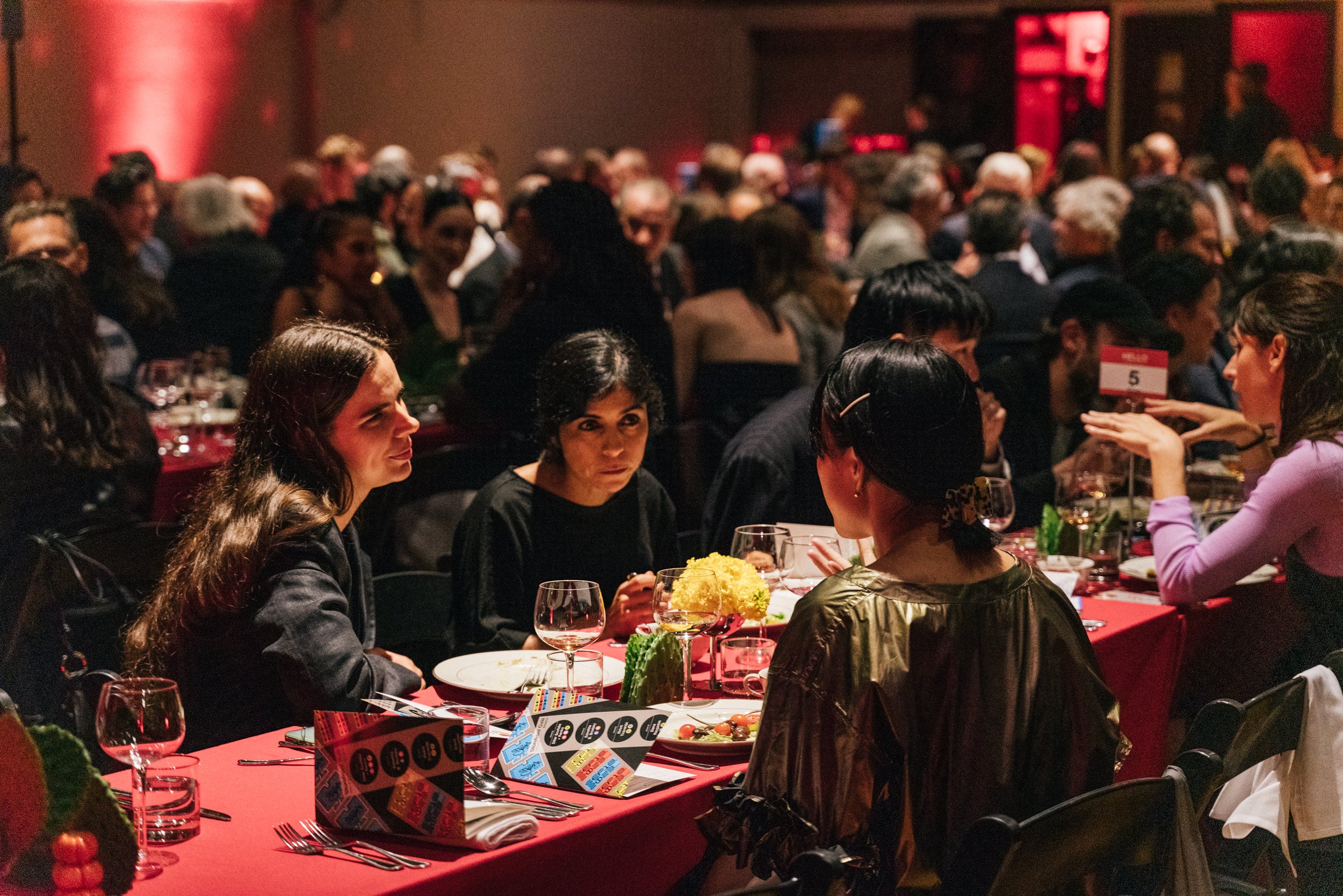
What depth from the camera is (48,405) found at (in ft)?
13.3

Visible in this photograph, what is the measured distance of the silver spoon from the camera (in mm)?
2141

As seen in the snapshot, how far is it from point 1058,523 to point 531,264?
225cm

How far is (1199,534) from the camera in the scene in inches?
152

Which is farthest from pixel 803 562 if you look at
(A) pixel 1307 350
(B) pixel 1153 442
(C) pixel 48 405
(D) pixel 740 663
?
(C) pixel 48 405

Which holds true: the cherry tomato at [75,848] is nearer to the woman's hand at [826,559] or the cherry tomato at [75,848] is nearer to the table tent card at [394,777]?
the table tent card at [394,777]

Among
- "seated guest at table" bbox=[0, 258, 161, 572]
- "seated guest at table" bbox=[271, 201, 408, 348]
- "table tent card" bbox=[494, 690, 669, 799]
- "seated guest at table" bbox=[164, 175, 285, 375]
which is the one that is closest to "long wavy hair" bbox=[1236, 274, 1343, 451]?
"table tent card" bbox=[494, 690, 669, 799]

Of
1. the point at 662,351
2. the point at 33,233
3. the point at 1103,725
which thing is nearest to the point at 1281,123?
the point at 662,351

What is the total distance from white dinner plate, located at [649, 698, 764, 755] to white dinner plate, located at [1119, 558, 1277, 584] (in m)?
1.40

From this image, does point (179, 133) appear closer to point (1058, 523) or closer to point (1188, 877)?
point (1058, 523)

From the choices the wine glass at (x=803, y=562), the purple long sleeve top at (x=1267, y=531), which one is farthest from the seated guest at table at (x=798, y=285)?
the wine glass at (x=803, y=562)

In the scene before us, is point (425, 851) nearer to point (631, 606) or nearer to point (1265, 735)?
point (631, 606)

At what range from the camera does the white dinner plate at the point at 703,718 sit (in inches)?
91.4

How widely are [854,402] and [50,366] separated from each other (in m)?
2.81

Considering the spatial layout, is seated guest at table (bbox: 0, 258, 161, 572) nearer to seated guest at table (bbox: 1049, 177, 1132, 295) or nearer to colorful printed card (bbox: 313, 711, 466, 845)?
colorful printed card (bbox: 313, 711, 466, 845)
